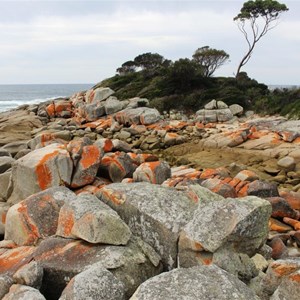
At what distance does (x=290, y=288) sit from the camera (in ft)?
17.2

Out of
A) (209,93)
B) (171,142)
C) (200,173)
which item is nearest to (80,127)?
(171,142)

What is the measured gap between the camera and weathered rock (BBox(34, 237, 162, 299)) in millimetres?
6469

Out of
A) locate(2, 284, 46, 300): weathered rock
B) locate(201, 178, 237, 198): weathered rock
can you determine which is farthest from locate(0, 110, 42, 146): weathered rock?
locate(2, 284, 46, 300): weathered rock

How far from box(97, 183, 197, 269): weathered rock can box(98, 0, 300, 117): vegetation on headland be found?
75.0 feet

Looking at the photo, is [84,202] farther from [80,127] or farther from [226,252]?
[80,127]

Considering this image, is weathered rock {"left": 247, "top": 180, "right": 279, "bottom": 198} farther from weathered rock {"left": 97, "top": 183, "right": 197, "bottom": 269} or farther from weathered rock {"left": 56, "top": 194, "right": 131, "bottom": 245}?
weathered rock {"left": 56, "top": 194, "right": 131, "bottom": 245}

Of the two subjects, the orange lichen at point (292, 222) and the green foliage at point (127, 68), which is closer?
the orange lichen at point (292, 222)

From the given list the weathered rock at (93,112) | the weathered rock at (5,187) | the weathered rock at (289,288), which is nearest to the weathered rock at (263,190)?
the weathered rock at (289,288)

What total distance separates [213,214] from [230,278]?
1524 mm

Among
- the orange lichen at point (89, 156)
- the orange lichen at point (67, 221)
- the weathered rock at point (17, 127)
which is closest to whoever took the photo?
the orange lichen at point (67, 221)

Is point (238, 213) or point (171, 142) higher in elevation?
point (238, 213)

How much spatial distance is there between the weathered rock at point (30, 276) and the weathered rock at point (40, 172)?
5.44m

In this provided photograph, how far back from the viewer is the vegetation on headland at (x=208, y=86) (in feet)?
111

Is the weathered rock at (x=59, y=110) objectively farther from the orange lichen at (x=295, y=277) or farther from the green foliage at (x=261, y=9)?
the orange lichen at (x=295, y=277)
